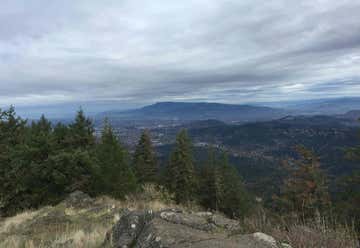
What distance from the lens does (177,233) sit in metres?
3.80

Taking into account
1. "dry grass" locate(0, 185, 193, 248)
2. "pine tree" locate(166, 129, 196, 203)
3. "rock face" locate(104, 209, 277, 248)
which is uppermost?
"rock face" locate(104, 209, 277, 248)

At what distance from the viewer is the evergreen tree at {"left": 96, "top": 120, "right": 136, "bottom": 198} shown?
21.1 metres

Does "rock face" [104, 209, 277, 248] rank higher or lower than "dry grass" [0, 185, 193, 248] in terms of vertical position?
higher

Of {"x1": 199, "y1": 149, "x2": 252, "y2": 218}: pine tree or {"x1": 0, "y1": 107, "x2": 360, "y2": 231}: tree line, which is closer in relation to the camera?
{"x1": 0, "y1": 107, "x2": 360, "y2": 231}: tree line

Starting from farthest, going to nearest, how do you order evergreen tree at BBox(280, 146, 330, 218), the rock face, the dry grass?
1. evergreen tree at BBox(280, 146, 330, 218)
2. the dry grass
3. the rock face

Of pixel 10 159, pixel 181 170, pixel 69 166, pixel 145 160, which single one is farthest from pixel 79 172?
pixel 145 160

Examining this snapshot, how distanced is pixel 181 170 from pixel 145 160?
5.91 meters

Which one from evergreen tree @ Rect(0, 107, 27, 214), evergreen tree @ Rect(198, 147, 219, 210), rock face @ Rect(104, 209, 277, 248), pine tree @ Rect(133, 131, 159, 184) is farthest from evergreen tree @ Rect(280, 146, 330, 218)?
evergreen tree @ Rect(0, 107, 27, 214)

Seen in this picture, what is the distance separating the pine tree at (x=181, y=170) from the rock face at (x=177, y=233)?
2629 centimetres

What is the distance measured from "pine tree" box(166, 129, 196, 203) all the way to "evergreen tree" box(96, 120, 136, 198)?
9.32 m

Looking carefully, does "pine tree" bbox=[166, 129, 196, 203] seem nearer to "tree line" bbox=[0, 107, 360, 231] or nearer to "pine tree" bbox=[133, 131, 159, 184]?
"tree line" bbox=[0, 107, 360, 231]

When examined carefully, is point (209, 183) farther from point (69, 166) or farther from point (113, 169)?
point (69, 166)

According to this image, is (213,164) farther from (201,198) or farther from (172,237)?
(172,237)

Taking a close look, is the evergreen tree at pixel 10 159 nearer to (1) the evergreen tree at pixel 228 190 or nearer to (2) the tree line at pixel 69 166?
(2) the tree line at pixel 69 166
